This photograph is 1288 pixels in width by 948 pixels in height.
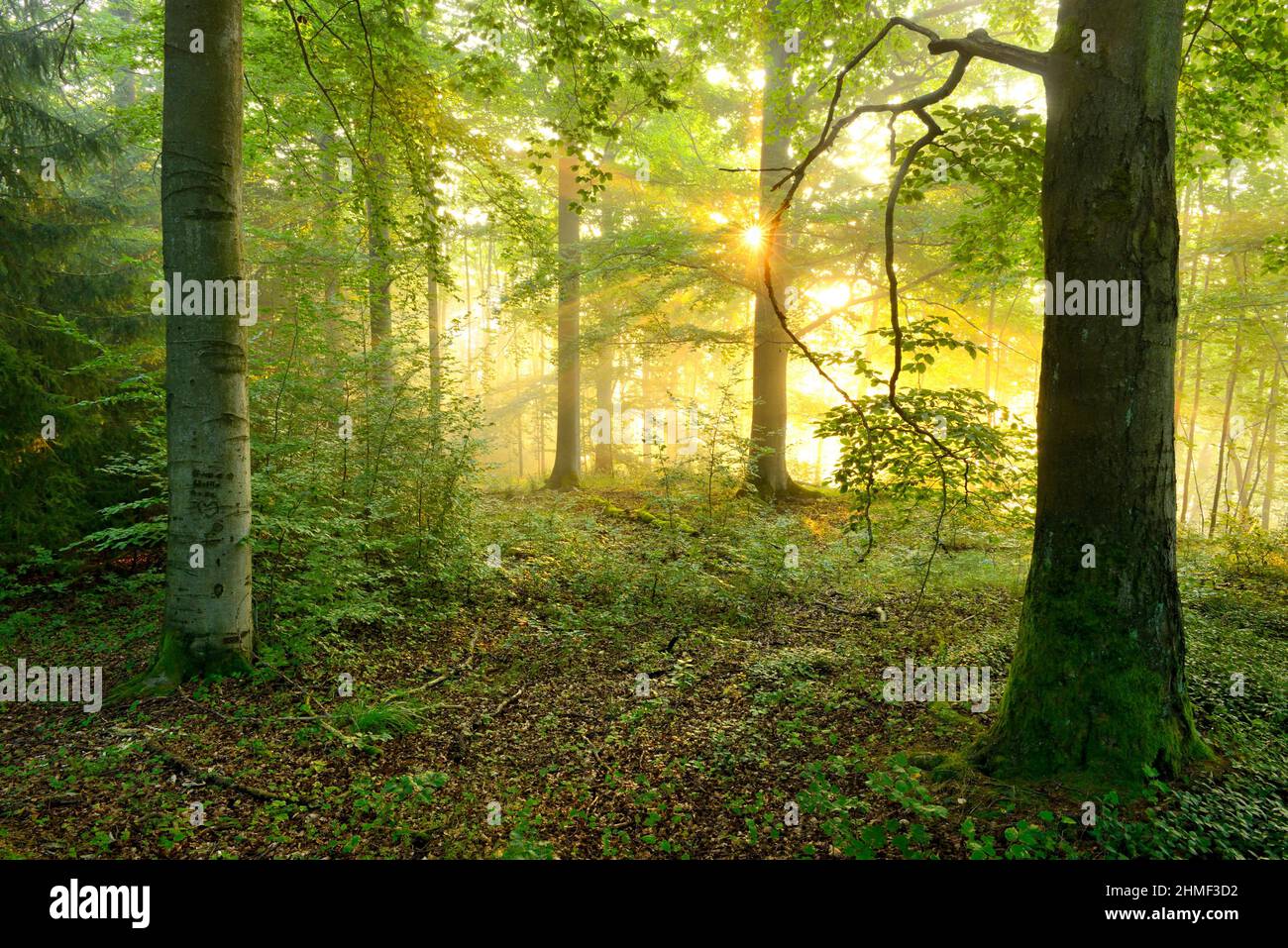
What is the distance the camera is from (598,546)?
10070 mm

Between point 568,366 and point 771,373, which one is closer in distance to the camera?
point 771,373

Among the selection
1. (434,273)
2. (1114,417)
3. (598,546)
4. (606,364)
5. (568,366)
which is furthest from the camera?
(606,364)

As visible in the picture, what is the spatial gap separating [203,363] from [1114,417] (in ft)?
20.5

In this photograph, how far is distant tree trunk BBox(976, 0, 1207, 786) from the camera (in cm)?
354

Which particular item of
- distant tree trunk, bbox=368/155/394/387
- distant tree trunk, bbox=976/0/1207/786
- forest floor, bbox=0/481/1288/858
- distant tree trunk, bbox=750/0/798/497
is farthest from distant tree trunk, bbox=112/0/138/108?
distant tree trunk, bbox=976/0/1207/786

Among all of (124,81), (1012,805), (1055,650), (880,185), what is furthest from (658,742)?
(124,81)

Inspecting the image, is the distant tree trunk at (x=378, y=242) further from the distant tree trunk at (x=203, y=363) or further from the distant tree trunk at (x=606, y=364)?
the distant tree trunk at (x=606, y=364)

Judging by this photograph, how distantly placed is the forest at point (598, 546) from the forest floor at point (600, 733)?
34 mm

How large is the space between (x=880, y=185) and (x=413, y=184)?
35.3 feet

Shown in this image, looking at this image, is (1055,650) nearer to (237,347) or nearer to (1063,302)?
(1063,302)

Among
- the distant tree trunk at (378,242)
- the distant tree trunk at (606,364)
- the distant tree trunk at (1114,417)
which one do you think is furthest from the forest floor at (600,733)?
the distant tree trunk at (606,364)

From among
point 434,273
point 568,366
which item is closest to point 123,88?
point 568,366

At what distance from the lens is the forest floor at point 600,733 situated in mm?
3342

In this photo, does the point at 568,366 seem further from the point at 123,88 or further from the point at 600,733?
the point at 123,88
